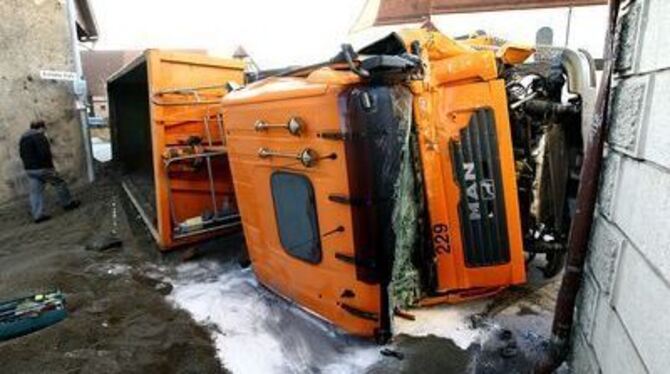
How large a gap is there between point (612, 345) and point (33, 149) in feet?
26.9

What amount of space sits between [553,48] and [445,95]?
4.42 ft

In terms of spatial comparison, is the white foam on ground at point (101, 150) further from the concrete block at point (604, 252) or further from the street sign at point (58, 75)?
the concrete block at point (604, 252)

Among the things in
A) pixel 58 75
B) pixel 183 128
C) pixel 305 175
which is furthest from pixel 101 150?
pixel 305 175

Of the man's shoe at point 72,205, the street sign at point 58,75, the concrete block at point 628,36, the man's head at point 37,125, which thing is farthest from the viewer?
the street sign at point 58,75

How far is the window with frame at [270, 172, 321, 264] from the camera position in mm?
3496

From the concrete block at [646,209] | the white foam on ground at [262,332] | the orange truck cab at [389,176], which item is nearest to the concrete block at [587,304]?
the concrete block at [646,209]

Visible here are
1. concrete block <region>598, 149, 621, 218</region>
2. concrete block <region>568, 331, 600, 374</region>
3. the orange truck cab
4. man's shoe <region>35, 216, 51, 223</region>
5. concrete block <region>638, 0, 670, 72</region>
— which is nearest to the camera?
concrete block <region>638, 0, 670, 72</region>

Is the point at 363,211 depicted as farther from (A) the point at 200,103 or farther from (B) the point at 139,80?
(B) the point at 139,80

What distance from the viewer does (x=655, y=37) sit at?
178 cm

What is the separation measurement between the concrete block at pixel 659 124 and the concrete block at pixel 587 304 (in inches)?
33.8

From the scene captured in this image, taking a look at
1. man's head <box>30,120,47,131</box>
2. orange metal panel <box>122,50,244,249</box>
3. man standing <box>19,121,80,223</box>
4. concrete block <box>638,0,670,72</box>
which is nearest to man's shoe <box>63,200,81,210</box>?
man standing <box>19,121,80,223</box>

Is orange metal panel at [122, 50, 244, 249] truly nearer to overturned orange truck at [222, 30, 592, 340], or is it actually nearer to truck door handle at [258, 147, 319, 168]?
overturned orange truck at [222, 30, 592, 340]

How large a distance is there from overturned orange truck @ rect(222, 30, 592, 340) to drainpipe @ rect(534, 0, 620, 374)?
91cm

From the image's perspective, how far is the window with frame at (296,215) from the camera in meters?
3.50
